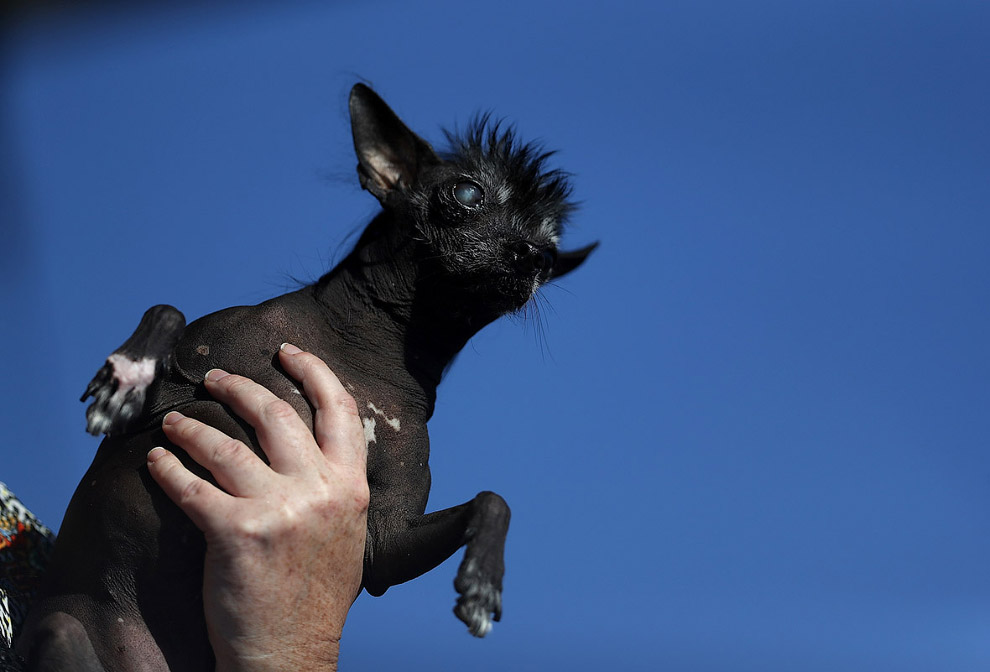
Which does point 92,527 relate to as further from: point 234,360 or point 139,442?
point 234,360

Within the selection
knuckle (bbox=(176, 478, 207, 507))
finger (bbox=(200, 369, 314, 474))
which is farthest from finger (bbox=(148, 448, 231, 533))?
finger (bbox=(200, 369, 314, 474))

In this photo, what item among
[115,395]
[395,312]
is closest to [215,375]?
[115,395]

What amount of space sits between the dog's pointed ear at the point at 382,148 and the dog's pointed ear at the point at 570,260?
2.00 ft

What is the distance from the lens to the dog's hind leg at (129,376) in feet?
8.24

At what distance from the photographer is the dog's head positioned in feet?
8.96

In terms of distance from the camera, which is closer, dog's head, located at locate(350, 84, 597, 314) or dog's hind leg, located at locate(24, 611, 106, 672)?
dog's hind leg, located at locate(24, 611, 106, 672)

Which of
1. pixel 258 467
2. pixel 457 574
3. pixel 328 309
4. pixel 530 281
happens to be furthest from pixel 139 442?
pixel 530 281

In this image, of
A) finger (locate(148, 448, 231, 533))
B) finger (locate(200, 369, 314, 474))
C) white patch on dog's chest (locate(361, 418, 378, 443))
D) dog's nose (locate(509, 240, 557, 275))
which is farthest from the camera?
dog's nose (locate(509, 240, 557, 275))

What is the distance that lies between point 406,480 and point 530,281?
2.18ft

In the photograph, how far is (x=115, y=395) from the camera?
2.52 meters

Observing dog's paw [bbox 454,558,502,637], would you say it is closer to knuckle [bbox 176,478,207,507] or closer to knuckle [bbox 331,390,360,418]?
knuckle [bbox 331,390,360,418]

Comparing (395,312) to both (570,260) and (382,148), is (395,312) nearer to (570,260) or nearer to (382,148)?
(382,148)

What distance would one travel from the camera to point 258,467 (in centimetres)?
227

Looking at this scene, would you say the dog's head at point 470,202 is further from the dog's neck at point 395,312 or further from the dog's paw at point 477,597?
the dog's paw at point 477,597
